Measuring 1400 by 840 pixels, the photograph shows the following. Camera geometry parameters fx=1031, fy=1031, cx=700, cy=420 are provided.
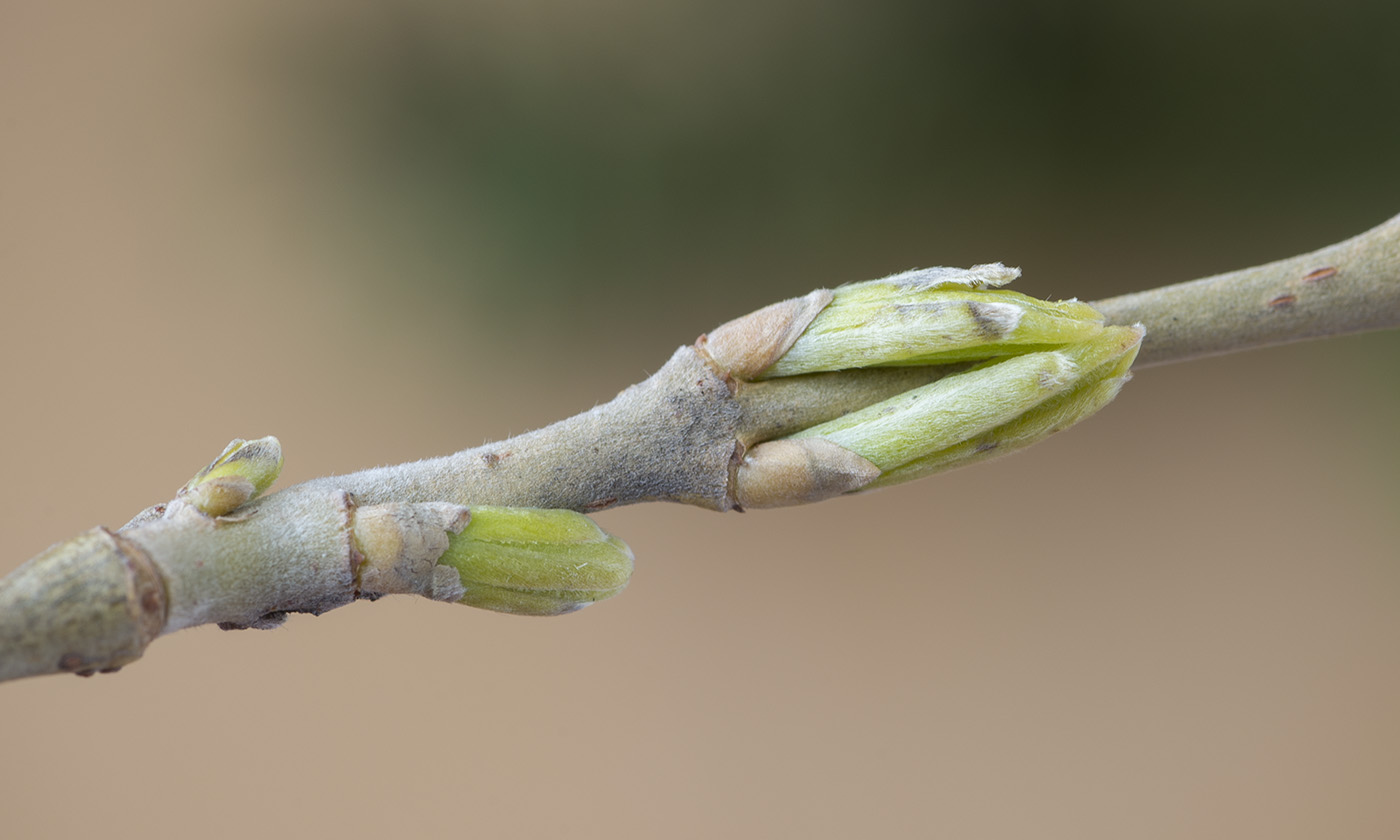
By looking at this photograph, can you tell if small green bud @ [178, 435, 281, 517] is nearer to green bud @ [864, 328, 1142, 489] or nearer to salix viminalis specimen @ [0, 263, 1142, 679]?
salix viminalis specimen @ [0, 263, 1142, 679]

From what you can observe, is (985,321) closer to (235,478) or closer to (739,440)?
(739,440)

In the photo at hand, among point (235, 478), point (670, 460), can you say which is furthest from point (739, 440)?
point (235, 478)

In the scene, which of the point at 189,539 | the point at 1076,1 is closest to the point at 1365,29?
the point at 1076,1

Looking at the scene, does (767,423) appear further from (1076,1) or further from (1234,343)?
(1076,1)

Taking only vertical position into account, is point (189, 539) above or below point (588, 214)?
below

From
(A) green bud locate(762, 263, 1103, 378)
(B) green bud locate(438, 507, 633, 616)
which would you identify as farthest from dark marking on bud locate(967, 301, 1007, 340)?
(B) green bud locate(438, 507, 633, 616)

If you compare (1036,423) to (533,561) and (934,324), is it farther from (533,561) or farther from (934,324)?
(533,561)
